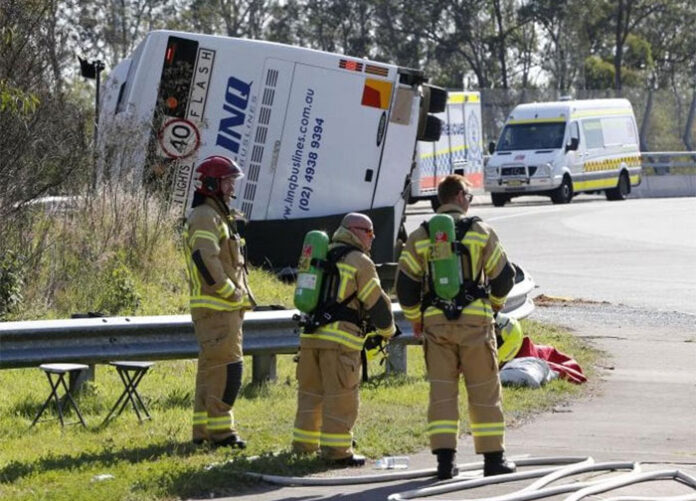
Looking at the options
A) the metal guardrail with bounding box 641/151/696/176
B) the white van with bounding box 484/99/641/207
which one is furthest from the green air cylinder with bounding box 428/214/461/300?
the metal guardrail with bounding box 641/151/696/176

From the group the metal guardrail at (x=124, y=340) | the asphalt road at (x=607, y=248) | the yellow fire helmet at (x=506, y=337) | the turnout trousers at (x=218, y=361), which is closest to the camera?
the turnout trousers at (x=218, y=361)

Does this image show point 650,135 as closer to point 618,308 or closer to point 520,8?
point 520,8

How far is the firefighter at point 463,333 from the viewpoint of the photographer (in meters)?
8.23

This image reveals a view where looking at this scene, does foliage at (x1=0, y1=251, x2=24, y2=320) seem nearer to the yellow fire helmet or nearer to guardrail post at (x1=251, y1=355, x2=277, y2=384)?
guardrail post at (x1=251, y1=355, x2=277, y2=384)

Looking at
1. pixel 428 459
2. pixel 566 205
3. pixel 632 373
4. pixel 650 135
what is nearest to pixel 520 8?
pixel 650 135

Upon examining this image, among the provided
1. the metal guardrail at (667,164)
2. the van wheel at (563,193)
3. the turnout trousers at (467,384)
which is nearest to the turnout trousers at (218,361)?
the turnout trousers at (467,384)

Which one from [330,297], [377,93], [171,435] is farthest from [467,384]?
[377,93]

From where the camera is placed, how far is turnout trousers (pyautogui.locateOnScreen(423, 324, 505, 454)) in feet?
27.0

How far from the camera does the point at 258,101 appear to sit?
57.3ft

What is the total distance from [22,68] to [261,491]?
7744mm

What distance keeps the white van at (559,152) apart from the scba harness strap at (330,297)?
95.8 ft

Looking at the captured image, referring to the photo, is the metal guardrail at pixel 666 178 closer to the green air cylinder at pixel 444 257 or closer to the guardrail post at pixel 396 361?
the guardrail post at pixel 396 361

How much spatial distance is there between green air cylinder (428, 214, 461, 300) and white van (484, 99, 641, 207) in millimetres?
29552

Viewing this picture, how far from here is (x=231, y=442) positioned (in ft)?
29.3
